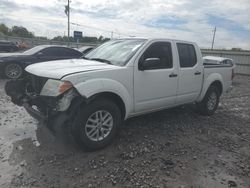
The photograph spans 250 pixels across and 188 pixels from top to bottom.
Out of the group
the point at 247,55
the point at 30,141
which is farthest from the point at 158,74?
the point at 247,55

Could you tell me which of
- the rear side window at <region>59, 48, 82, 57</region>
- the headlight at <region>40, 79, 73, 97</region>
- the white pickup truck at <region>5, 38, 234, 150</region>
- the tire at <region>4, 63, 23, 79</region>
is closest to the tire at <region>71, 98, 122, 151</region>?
the white pickup truck at <region>5, 38, 234, 150</region>

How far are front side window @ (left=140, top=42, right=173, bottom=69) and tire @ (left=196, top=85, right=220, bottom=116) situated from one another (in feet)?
5.78

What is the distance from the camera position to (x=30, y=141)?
4.29m

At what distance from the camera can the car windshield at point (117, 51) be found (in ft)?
14.7

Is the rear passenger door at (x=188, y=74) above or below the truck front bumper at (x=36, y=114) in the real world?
above

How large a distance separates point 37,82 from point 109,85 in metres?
1.19

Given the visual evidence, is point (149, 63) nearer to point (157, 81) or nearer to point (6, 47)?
point (157, 81)

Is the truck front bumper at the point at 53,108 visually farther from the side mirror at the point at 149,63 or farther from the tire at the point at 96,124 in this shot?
the side mirror at the point at 149,63

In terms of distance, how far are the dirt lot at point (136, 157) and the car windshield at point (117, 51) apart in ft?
4.64

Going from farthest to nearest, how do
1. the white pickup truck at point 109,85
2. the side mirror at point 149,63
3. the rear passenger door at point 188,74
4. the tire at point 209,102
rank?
the tire at point 209,102
the rear passenger door at point 188,74
the side mirror at point 149,63
the white pickup truck at point 109,85

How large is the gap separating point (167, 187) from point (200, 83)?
3.31m

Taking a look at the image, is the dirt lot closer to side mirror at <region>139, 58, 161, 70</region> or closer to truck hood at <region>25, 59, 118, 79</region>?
truck hood at <region>25, 59, 118, 79</region>

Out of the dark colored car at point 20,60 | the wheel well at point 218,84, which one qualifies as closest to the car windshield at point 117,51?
the wheel well at point 218,84

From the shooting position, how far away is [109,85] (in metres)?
3.91
